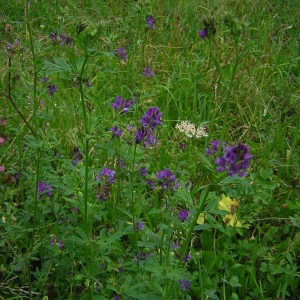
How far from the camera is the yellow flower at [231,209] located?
2162mm

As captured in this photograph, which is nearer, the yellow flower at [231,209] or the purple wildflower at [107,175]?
the purple wildflower at [107,175]

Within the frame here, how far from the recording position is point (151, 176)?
6.31 ft

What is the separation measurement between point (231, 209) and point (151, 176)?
19.8 inches

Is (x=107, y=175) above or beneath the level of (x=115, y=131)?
beneath

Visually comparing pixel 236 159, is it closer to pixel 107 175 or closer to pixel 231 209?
pixel 107 175

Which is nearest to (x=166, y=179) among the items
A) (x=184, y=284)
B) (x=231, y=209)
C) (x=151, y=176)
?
(x=151, y=176)

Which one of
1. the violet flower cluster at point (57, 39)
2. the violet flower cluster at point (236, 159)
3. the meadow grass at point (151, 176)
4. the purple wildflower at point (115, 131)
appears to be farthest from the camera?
the violet flower cluster at point (57, 39)

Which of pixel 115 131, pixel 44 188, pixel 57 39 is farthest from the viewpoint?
pixel 57 39

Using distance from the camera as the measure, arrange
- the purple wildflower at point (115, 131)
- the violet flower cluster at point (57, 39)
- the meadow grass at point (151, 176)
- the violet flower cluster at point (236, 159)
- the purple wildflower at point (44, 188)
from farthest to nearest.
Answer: the violet flower cluster at point (57, 39) < the purple wildflower at point (44, 188) < the purple wildflower at point (115, 131) < the meadow grass at point (151, 176) < the violet flower cluster at point (236, 159)

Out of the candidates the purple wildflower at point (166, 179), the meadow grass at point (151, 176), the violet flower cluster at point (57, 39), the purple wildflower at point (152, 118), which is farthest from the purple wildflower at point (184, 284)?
the violet flower cluster at point (57, 39)

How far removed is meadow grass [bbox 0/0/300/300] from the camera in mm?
1541

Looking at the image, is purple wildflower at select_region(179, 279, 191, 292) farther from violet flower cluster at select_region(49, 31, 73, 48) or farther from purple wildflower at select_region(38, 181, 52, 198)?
violet flower cluster at select_region(49, 31, 73, 48)

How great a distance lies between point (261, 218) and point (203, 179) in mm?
355

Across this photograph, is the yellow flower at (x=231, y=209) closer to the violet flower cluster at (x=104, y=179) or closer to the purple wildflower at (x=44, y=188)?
the violet flower cluster at (x=104, y=179)
